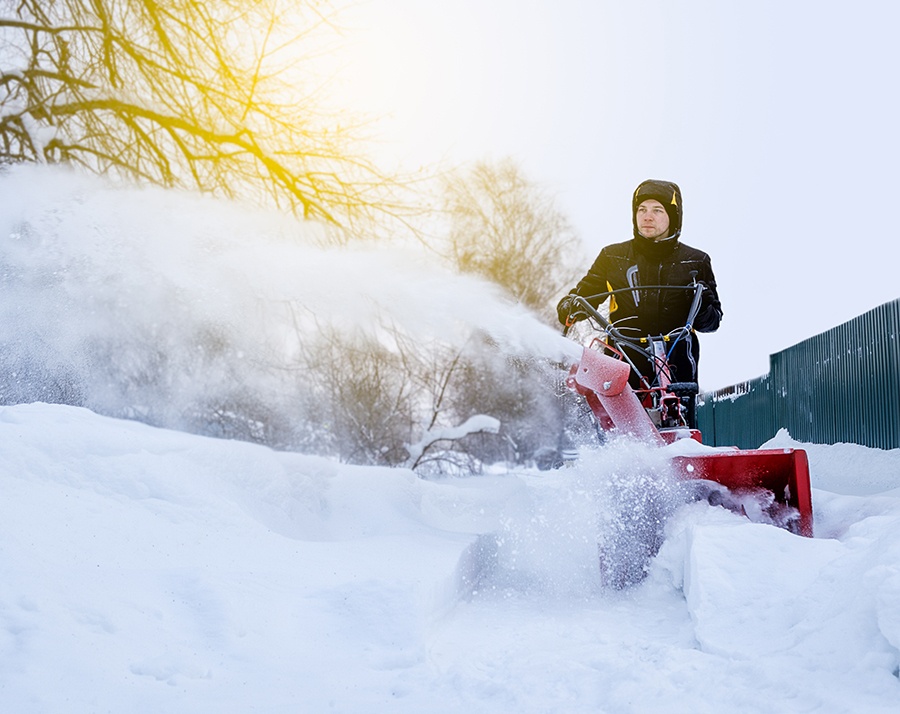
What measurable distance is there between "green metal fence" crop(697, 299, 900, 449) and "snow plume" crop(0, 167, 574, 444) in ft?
12.0

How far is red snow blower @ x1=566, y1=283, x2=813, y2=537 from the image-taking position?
403cm

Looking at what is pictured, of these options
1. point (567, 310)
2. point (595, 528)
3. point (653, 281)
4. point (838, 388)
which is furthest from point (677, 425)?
point (838, 388)

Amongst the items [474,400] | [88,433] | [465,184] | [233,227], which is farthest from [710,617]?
[465,184]

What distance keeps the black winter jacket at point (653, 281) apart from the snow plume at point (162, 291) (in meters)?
1.12

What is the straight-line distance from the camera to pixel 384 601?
3170 millimetres

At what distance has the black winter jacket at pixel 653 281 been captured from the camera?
5.46m

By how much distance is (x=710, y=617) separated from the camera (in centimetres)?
292

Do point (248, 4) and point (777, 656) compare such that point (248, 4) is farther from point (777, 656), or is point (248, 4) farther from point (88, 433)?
point (777, 656)

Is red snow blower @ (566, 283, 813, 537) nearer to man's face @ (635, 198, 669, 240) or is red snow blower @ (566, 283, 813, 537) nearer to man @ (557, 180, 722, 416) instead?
man @ (557, 180, 722, 416)

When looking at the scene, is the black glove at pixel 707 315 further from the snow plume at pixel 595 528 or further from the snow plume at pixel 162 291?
the snow plume at pixel 162 291

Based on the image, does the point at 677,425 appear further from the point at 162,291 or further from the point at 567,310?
the point at 162,291

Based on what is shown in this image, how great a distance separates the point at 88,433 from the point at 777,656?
3320 millimetres

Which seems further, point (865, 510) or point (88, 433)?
point (865, 510)

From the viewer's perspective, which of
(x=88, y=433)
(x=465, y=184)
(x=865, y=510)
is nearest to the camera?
(x=88, y=433)
